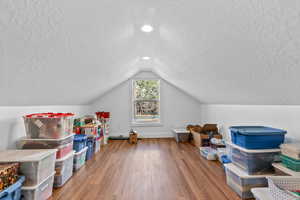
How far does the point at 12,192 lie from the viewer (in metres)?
1.13

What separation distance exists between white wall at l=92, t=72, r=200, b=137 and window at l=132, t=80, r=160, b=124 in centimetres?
18

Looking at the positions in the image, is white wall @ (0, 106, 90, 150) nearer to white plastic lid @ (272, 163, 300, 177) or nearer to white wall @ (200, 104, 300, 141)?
white plastic lid @ (272, 163, 300, 177)

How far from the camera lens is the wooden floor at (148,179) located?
1584mm

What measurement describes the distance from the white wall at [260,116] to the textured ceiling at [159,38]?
19 centimetres

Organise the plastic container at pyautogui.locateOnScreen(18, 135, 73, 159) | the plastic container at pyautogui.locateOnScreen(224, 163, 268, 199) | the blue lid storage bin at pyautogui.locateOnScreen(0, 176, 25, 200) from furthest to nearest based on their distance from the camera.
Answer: the plastic container at pyautogui.locateOnScreen(18, 135, 73, 159) < the plastic container at pyautogui.locateOnScreen(224, 163, 268, 199) < the blue lid storage bin at pyautogui.locateOnScreen(0, 176, 25, 200)

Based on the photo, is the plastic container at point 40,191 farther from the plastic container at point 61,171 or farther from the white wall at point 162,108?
the white wall at point 162,108

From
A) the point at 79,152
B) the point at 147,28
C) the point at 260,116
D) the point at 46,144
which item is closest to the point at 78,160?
the point at 79,152

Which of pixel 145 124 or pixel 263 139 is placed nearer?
pixel 263 139

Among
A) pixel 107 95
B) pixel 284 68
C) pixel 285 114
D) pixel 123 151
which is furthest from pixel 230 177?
pixel 107 95

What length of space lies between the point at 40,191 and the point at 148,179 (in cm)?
122

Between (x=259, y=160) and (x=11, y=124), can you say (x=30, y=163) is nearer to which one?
(x=11, y=124)

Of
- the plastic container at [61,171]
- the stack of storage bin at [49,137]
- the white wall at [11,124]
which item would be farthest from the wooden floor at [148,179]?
the white wall at [11,124]

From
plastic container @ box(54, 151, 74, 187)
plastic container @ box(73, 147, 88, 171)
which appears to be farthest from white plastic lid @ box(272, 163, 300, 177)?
plastic container @ box(73, 147, 88, 171)

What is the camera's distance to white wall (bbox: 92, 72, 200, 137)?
4383mm
